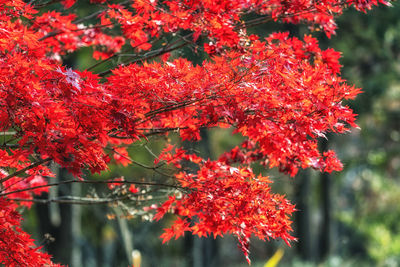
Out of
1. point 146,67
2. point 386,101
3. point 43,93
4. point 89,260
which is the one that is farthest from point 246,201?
point 89,260

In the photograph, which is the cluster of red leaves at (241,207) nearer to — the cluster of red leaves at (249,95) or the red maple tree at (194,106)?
the red maple tree at (194,106)

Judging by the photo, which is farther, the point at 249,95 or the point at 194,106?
the point at 194,106

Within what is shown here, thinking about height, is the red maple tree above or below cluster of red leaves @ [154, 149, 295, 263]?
above

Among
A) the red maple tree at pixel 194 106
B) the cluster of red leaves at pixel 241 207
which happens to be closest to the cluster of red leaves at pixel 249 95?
the red maple tree at pixel 194 106

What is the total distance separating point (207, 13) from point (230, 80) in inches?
31.5

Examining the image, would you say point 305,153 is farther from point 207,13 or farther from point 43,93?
point 43,93

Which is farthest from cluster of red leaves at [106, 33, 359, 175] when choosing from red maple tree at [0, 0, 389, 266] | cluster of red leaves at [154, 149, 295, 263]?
cluster of red leaves at [154, 149, 295, 263]

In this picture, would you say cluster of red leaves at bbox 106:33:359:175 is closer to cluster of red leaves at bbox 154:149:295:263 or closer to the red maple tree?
A: the red maple tree

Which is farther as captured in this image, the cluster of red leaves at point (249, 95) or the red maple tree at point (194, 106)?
the cluster of red leaves at point (249, 95)

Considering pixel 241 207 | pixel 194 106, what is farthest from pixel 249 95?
pixel 241 207

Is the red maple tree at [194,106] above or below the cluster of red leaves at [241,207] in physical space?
above

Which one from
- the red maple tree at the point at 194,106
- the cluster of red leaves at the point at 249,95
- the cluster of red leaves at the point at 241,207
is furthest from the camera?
the cluster of red leaves at the point at 241,207

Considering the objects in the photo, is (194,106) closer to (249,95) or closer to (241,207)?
(249,95)

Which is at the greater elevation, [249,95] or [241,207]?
[249,95]
